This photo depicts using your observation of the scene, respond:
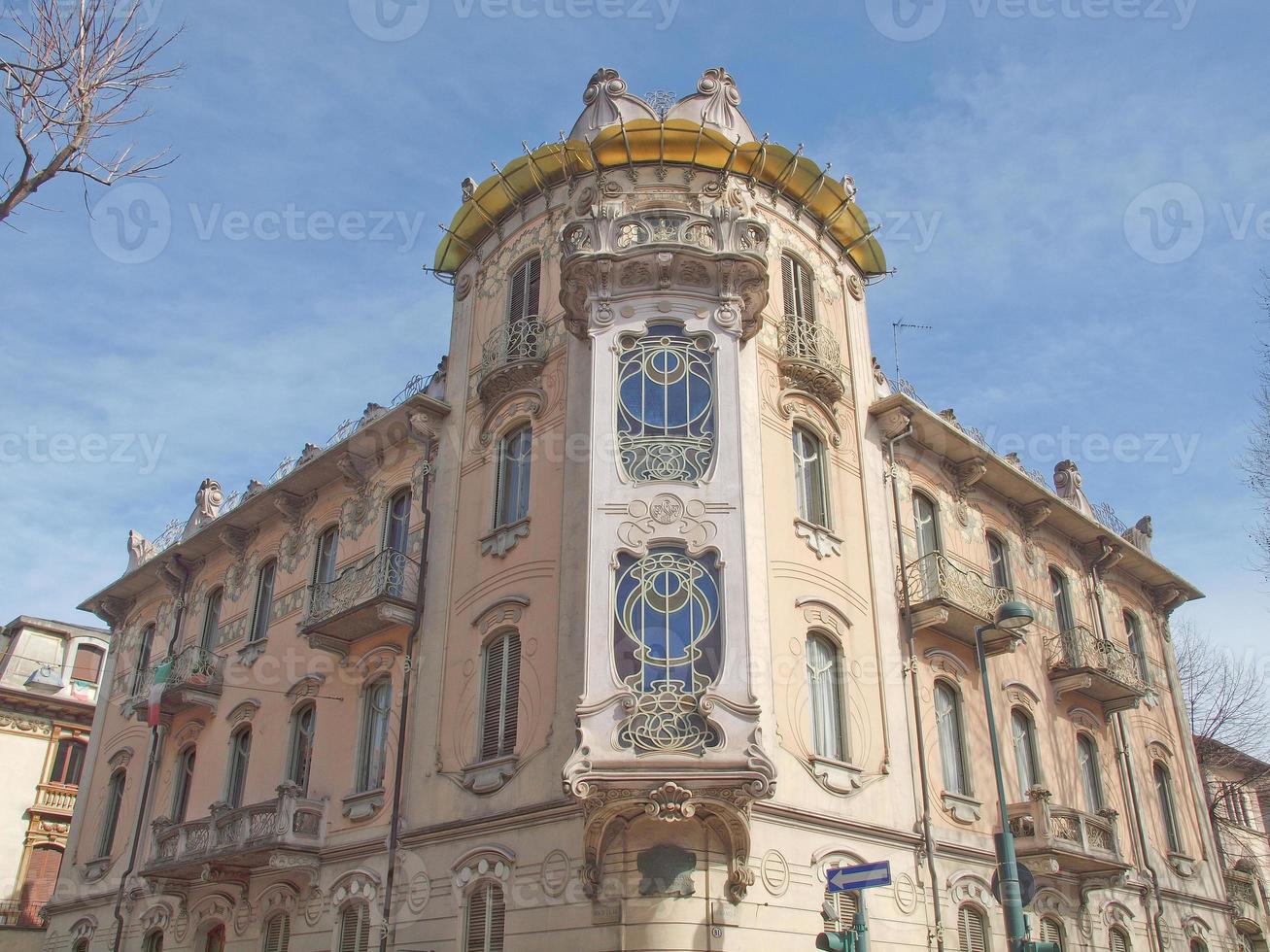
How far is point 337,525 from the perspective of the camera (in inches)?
1012

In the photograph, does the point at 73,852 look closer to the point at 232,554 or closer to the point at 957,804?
the point at 232,554

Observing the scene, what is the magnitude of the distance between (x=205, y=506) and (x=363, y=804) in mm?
13934

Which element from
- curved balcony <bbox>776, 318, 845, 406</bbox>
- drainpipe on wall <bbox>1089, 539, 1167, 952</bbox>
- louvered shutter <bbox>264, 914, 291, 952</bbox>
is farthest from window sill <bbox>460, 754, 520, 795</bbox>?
drainpipe on wall <bbox>1089, 539, 1167, 952</bbox>

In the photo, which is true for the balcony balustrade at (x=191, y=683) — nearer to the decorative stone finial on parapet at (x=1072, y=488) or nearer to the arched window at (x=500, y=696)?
the arched window at (x=500, y=696)

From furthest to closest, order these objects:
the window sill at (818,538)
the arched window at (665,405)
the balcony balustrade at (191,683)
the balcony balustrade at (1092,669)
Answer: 1. the balcony balustrade at (191,683)
2. the balcony balustrade at (1092,669)
3. the window sill at (818,538)
4. the arched window at (665,405)

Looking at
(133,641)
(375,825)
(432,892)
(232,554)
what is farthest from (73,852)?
(432,892)

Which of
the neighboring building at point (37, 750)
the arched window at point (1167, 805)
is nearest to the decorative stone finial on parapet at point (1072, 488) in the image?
the arched window at point (1167, 805)

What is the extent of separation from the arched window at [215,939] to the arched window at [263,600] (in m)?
6.09

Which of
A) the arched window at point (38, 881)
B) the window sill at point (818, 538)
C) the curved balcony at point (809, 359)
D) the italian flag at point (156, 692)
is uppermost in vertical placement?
the curved balcony at point (809, 359)

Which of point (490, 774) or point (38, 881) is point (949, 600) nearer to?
point (490, 774)

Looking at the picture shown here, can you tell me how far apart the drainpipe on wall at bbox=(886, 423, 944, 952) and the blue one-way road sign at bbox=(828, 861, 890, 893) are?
527cm

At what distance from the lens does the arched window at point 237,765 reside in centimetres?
2464

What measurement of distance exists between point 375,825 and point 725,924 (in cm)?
739

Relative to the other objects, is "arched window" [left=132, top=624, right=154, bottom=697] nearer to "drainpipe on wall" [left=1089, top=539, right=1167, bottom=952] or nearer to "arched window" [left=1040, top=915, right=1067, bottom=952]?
"arched window" [left=1040, top=915, right=1067, bottom=952]
